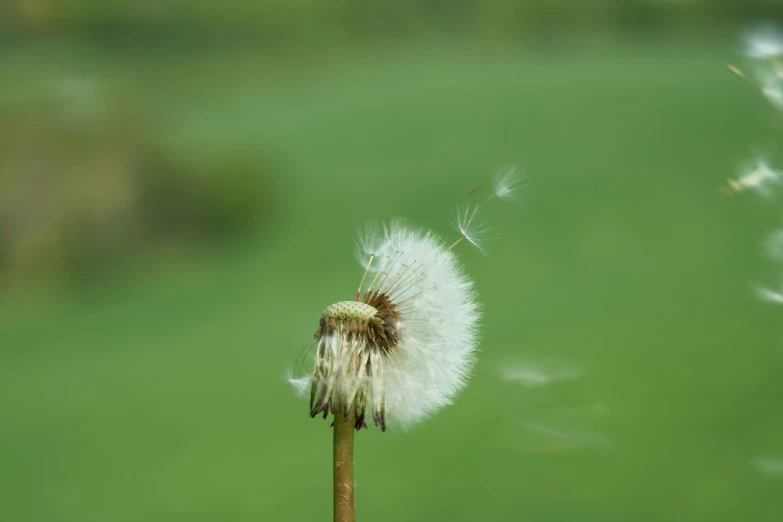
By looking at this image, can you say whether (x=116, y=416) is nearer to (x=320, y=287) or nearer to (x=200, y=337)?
(x=200, y=337)

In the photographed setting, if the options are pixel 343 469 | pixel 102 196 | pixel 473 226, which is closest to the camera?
pixel 343 469

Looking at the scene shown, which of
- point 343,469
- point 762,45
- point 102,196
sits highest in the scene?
point 102,196

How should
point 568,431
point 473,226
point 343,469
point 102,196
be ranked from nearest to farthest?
point 343,469 < point 473,226 < point 568,431 < point 102,196

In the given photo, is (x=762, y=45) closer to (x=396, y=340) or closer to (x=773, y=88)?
(x=773, y=88)

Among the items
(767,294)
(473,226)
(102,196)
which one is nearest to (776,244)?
(767,294)

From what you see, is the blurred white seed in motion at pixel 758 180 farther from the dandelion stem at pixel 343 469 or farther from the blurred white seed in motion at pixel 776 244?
the dandelion stem at pixel 343 469

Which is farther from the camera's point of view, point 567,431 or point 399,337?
point 567,431

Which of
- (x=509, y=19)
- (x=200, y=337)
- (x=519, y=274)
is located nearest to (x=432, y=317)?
(x=519, y=274)

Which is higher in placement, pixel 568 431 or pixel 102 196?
pixel 102 196

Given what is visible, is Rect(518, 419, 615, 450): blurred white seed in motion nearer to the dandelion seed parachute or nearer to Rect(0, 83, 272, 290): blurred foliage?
the dandelion seed parachute
